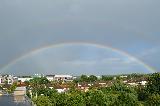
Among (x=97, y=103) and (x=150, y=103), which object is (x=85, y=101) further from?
(x=150, y=103)

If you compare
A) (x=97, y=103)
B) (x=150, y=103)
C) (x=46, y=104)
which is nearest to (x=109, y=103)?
(x=97, y=103)

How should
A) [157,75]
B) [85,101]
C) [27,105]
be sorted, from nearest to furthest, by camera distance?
1. [27,105]
2. [85,101]
3. [157,75]

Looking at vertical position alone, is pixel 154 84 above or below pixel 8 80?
below

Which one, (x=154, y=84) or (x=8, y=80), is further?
(x=8, y=80)

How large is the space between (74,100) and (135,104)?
5748 millimetres

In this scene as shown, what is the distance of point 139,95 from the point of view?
188 feet

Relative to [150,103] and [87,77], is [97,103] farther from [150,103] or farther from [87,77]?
[87,77]

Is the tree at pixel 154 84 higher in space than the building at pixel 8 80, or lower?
lower

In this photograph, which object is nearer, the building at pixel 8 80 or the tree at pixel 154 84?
the tree at pixel 154 84

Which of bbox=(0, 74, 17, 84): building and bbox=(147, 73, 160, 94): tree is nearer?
bbox=(147, 73, 160, 94): tree

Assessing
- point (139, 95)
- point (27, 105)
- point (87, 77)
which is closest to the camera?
point (27, 105)

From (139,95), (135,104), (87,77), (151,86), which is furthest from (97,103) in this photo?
(87,77)

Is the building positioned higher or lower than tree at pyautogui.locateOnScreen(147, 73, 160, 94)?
higher

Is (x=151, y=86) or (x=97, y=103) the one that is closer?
(x=97, y=103)
